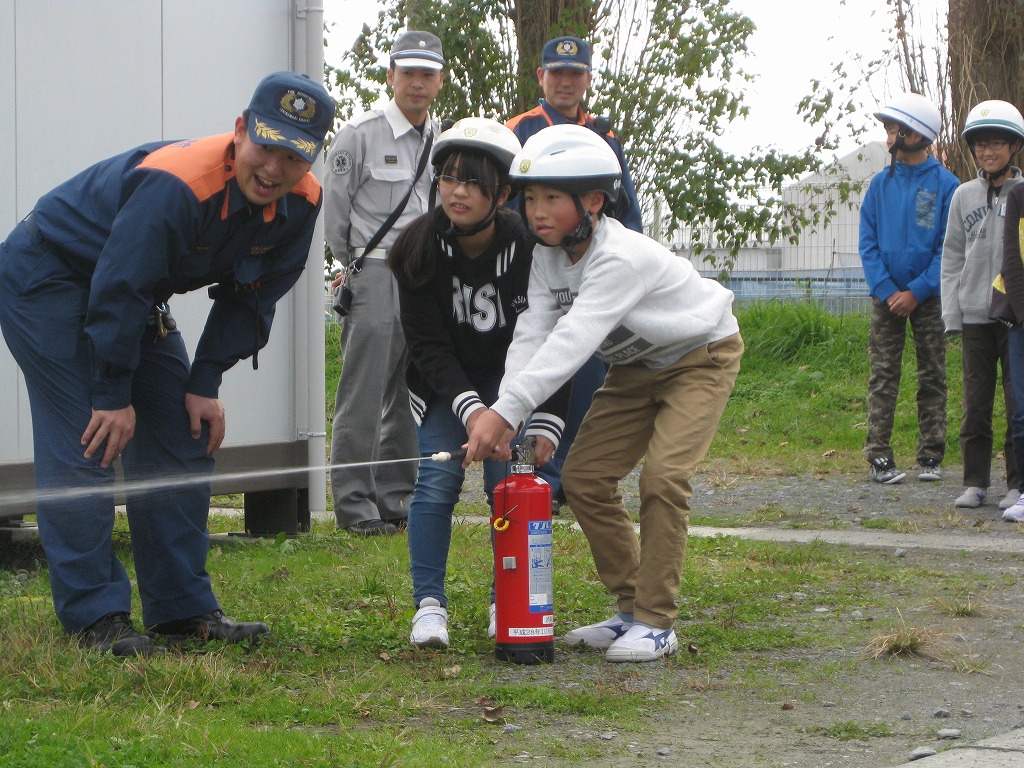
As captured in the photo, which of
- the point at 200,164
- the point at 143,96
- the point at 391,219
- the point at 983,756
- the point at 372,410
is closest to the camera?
the point at 983,756

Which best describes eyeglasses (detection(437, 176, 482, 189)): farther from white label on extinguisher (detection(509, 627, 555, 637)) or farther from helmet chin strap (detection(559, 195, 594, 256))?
white label on extinguisher (detection(509, 627, 555, 637))

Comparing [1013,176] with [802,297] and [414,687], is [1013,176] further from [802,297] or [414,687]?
[802,297]

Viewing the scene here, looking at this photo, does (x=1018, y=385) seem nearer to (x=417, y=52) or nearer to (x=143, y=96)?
(x=417, y=52)

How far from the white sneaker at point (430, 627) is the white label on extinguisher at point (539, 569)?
333 millimetres

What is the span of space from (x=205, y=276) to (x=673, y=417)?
1.58m

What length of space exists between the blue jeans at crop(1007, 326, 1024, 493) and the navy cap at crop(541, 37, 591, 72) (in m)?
2.64

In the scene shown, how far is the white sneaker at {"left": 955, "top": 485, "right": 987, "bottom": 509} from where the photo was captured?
7.89 meters

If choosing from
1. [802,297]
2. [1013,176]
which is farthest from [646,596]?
[802,297]

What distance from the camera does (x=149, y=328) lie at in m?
4.62

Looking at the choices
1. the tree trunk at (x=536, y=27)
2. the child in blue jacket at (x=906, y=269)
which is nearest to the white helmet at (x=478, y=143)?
the child in blue jacket at (x=906, y=269)

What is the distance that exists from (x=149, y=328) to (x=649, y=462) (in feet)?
5.49

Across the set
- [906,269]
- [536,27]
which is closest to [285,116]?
[906,269]

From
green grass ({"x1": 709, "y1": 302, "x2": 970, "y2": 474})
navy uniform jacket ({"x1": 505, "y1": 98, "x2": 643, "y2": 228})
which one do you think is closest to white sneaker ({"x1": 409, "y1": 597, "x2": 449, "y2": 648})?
navy uniform jacket ({"x1": 505, "y1": 98, "x2": 643, "y2": 228})

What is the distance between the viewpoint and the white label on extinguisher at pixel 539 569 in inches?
176
